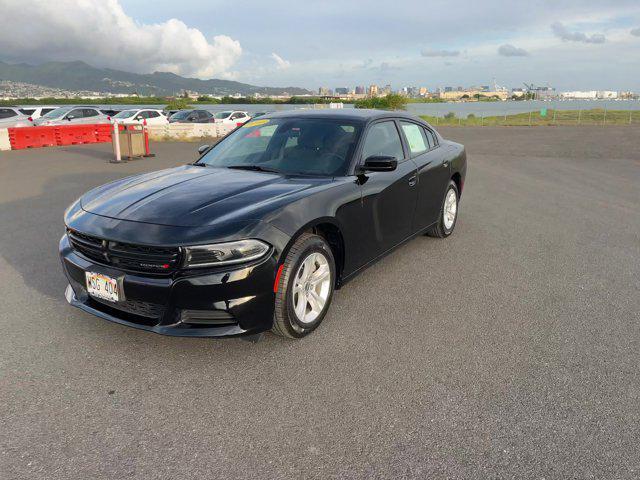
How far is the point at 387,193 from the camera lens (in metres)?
4.44

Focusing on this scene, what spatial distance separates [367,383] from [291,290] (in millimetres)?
797

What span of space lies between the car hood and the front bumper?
35cm

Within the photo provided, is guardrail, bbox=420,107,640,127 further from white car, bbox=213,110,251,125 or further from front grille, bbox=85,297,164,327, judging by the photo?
front grille, bbox=85,297,164,327

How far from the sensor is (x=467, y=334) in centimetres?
367

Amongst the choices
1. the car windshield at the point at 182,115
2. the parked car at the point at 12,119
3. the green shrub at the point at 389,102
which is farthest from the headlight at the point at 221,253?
the green shrub at the point at 389,102

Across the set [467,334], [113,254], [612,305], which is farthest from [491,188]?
[113,254]

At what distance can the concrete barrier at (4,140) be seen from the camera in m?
17.5

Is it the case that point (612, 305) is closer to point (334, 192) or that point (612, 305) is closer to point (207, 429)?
point (334, 192)

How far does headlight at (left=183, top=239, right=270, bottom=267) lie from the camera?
9.76 feet

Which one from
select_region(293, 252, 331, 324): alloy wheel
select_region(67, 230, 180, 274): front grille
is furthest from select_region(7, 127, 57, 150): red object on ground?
select_region(293, 252, 331, 324): alloy wheel

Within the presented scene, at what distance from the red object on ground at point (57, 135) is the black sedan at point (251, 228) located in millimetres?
16631

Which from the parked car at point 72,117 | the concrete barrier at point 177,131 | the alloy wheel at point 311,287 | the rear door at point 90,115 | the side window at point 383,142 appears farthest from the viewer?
the rear door at point 90,115

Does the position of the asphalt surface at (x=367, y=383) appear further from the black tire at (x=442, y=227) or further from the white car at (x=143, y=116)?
the white car at (x=143, y=116)

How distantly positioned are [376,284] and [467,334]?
1.20m
